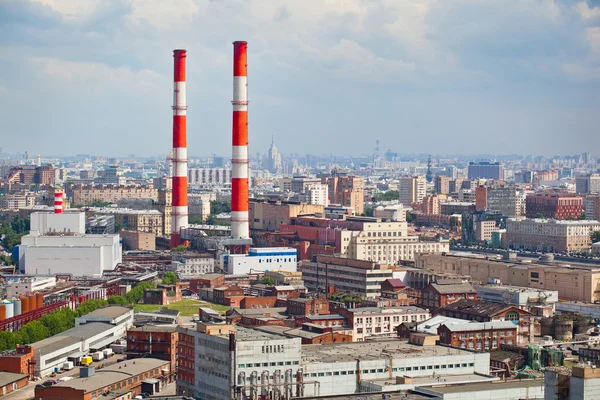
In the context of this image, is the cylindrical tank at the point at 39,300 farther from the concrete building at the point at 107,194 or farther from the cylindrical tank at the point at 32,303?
the concrete building at the point at 107,194

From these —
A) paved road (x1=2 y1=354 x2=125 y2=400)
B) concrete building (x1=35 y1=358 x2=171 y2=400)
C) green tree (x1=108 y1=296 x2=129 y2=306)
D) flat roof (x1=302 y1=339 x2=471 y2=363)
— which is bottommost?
paved road (x1=2 y1=354 x2=125 y2=400)

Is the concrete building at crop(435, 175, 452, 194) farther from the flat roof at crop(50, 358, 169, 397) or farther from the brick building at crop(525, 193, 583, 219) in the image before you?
the flat roof at crop(50, 358, 169, 397)

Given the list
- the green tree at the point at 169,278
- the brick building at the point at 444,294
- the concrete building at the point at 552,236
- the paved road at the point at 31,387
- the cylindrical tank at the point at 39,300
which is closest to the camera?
the paved road at the point at 31,387

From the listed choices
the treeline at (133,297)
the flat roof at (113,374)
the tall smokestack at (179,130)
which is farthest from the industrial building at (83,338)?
the tall smokestack at (179,130)

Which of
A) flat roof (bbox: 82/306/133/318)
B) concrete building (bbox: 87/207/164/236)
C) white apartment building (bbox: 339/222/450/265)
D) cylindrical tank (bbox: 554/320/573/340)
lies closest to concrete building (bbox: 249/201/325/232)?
concrete building (bbox: 87/207/164/236)

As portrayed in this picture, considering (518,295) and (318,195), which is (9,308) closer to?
(518,295)

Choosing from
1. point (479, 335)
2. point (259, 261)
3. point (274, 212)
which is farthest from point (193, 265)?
point (479, 335)

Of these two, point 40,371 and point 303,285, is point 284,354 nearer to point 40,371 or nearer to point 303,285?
point 40,371
